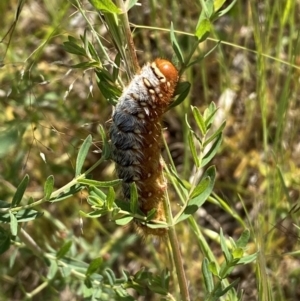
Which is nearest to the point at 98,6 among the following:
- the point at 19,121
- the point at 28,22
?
the point at 19,121

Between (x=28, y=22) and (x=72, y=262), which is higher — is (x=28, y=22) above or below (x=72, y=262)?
above

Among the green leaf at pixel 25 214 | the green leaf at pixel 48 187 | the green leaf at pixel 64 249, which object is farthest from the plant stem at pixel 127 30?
the green leaf at pixel 64 249

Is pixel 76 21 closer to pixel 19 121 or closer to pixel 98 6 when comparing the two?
pixel 19 121

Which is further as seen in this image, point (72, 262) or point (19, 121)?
point (19, 121)

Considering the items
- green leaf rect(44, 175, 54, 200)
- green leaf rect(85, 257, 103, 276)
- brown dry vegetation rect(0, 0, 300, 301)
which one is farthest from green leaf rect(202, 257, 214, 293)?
brown dry vegetation rect(0, 0, 300, 301)

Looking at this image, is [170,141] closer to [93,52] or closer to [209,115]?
[209,115]

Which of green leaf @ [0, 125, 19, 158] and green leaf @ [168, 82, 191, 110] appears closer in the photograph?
green leaf @ [168, 82, 191, 110]

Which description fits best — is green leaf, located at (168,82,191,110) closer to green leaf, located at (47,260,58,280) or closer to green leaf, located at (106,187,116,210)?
green leaf, located at (106,187,116,210)

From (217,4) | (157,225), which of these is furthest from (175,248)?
(217,4)
